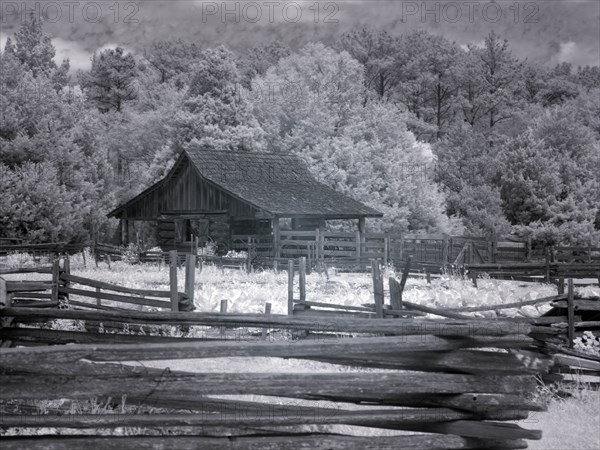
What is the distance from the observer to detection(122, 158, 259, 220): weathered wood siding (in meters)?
36.7

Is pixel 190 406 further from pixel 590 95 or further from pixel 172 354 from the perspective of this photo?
pixel 590 95

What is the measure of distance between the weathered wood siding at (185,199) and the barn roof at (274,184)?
0.46 m

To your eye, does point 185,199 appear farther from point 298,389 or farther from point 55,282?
point 298,389

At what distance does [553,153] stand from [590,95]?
22.9m

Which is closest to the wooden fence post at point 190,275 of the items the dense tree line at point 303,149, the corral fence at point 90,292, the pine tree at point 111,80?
the corral fence at point 90,292

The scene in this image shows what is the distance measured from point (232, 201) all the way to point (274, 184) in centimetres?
291

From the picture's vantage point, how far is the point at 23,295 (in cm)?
1806

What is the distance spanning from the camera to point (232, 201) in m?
36.8

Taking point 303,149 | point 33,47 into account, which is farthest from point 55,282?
point 33,47

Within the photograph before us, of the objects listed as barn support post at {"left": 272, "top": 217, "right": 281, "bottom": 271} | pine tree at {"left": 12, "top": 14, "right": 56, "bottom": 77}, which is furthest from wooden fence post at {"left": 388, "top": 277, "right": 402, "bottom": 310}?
pine tree at {"left": 12, "top": 14, "right": 56, "bottom": 77}

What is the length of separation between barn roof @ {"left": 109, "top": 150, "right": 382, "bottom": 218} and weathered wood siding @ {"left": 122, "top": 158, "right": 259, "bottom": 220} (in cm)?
46

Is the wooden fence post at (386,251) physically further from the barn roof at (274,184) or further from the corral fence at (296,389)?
the corral fence at (296,389)

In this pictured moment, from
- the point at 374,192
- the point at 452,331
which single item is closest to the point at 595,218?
the point at 374,192

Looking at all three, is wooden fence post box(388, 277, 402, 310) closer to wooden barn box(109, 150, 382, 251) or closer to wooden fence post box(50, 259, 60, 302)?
wooden fence post box(50, 259, 60, 302)
